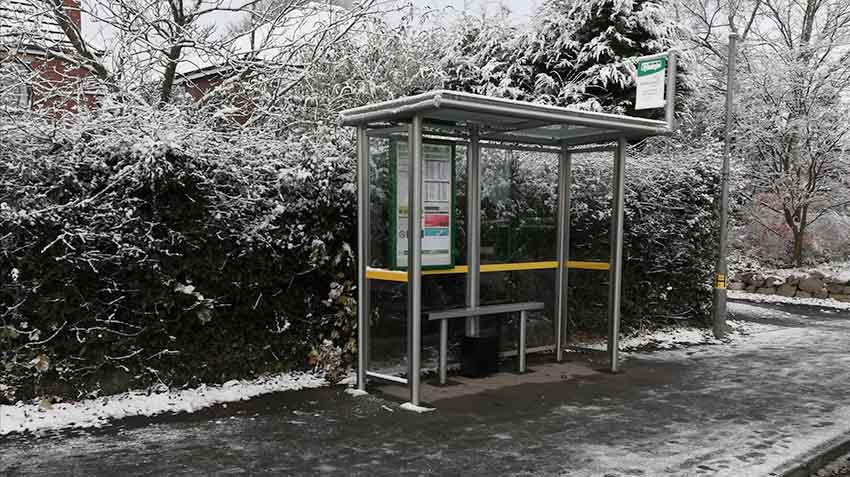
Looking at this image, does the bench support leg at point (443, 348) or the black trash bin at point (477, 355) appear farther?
the black trash bin at point (477, 355)

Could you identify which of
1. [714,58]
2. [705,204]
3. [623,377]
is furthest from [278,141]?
[714,58]

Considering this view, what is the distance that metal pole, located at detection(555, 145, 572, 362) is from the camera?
29.1ft

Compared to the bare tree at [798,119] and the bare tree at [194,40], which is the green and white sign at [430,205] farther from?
the bare tree at [798,119]

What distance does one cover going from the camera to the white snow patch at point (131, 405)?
5719 millimetres

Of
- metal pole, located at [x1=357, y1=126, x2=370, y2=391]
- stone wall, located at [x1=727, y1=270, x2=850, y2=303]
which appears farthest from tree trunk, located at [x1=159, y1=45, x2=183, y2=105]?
stone wall, located at [x1=727, y1=270, x2=850, y2=303]

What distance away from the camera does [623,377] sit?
27.0 feet

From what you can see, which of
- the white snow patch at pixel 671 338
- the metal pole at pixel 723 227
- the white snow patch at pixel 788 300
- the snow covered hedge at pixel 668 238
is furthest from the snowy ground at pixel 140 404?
the white snow patch at pixel 788 300

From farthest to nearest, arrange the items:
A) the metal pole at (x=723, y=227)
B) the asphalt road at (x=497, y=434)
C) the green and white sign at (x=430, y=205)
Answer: the metal pole at (x=723, y=227) < the green and white sign at (x=430, y=205) < the asphalt road at (x=497, y=434)

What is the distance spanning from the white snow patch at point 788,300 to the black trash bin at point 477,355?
36.4 feet

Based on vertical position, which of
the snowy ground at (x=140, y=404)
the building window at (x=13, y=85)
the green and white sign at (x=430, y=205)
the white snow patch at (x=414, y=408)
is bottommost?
the white snow patch at (x=414, y=408)

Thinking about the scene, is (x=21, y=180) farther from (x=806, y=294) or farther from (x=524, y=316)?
(x=806, y=294)

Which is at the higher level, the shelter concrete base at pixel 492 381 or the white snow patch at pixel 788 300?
the shelter concrete base at pixel 492 381

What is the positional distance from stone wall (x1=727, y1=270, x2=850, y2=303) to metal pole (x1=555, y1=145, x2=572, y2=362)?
10420 mm

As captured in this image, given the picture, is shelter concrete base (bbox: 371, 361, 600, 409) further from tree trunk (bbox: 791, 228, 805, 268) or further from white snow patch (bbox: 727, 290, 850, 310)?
tree trunk (bbox: 791, 228, 805, 268)
